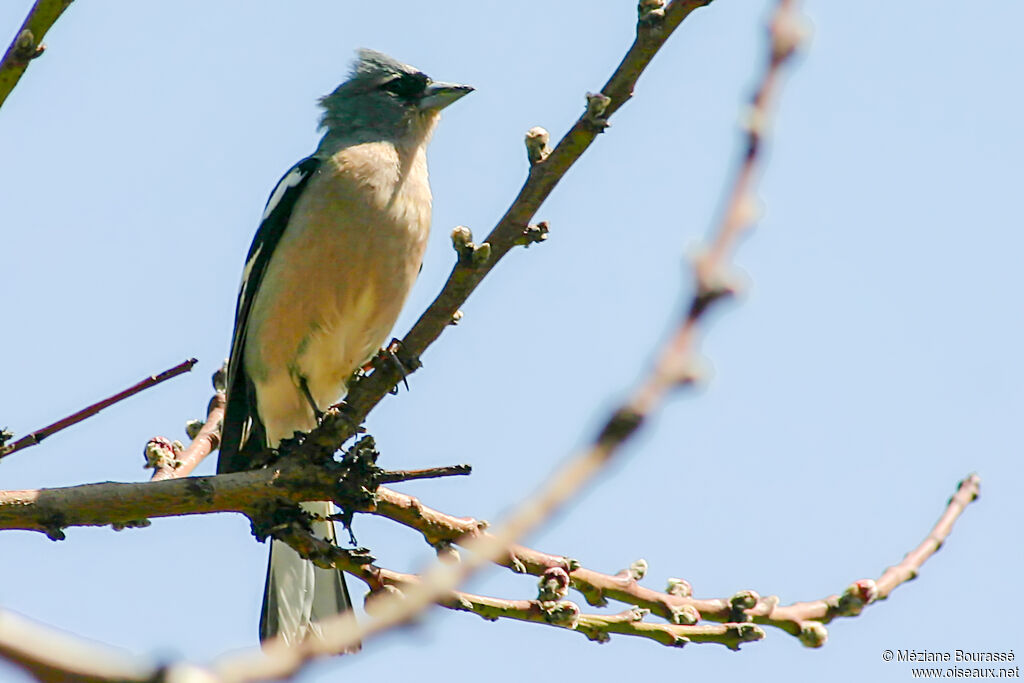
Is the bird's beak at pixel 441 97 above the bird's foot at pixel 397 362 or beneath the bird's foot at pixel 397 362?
above

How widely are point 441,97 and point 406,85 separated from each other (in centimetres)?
31

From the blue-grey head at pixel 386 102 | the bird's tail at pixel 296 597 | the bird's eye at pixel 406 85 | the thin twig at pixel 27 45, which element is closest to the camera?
the thin twig at pixel 27 45

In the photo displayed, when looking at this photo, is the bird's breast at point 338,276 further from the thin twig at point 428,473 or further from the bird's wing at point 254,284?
the thin twig at point 428,473

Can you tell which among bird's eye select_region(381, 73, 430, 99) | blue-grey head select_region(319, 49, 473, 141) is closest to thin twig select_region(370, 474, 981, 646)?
blue-grey head select_region(319, 49, 473, 141)

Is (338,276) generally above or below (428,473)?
above

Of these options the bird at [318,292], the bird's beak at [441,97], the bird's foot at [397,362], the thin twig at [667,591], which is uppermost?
the bird's beak at [441,97]

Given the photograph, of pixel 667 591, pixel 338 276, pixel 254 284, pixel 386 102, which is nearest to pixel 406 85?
pixel 386 102

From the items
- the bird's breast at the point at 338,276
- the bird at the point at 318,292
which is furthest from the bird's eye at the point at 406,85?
the bird's breast at the point at 338,276

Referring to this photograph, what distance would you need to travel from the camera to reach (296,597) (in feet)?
18.8

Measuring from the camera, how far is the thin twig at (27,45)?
3447 millimetres

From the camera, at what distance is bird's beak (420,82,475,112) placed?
7.50m

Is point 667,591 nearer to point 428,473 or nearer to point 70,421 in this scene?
point 428,473

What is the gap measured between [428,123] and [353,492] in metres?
3.54

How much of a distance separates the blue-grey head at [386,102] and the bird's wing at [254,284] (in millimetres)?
532
